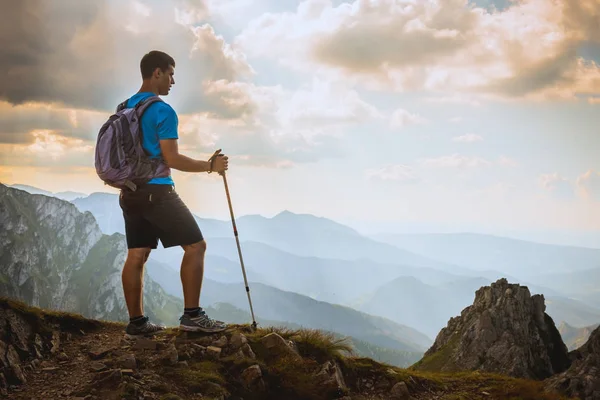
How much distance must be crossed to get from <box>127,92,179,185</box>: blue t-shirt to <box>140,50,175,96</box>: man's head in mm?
610

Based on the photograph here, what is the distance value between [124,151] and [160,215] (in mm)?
1256

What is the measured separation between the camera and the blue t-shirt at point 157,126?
7.41 metres

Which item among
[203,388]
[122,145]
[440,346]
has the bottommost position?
[440,346]

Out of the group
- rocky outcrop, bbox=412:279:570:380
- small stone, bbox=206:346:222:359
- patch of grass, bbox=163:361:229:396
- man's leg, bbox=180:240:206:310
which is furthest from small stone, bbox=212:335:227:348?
rocky outcrop, bbox=412:279:570:380

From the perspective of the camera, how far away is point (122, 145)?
745cm

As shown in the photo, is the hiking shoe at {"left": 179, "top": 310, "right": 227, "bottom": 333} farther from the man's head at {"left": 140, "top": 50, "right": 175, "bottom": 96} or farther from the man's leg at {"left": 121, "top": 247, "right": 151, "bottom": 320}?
the man's head at {"left": 140, "top": 50, "right": 175, "bottom": 96}

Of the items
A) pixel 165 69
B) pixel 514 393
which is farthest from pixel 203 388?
pixel 514 393

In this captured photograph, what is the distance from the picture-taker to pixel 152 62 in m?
7.89

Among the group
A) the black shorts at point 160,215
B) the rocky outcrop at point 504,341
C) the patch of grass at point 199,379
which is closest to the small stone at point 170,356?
the patch of grass at point 199,379

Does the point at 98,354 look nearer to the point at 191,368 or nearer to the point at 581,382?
the point at 191,368

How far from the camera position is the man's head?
7883 mm

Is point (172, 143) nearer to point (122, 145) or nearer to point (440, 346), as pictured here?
point (122, 145)

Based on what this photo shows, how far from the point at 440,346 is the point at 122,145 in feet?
161

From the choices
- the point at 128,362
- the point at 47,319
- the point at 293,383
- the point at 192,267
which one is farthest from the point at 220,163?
the point at 47,319
